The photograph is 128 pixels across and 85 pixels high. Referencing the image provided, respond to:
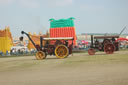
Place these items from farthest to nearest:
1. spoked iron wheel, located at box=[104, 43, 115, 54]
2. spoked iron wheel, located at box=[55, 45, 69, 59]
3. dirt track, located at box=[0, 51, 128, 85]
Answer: spoked iron wheel, located at box=[104, 43, 115, 54]
spoked iron wheel, located at box=[55, 45, 69, 59]
dirt track, located at box=[0, 51, 128, 85]

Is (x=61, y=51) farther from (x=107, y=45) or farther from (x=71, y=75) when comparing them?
(x=71, y=75)

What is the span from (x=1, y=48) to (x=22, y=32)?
20927mm

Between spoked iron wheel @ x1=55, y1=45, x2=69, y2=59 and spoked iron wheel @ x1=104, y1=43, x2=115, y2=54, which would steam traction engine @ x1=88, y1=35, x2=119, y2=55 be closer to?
spoked iron wheel @ x1=104, y1=43, x2=115, y2=54

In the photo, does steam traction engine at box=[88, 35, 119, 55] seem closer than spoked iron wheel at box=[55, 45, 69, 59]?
No

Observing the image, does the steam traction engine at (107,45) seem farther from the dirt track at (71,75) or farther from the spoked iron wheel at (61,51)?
the dirt track at (71,75)

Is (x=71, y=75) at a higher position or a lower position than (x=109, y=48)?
lower

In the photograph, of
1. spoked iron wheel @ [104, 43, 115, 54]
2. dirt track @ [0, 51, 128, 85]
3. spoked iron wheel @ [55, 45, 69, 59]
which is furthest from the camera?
spoked iron wheel @ [104, 43, 115, 54]

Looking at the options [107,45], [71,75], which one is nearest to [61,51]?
[107,45]

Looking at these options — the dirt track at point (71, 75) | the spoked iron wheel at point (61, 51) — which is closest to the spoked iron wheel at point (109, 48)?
the spoked iron wheel at point (61, 51)

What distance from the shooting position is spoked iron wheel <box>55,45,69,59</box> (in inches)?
593

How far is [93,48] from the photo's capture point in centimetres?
1992

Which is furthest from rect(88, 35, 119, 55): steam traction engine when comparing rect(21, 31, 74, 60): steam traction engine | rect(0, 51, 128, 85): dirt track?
rect(0, 51, 128, 85): dirt track

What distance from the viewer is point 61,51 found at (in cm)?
1530

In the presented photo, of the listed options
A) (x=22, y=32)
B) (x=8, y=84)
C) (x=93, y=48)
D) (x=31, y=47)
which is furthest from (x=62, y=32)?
(x=8, y=84)
